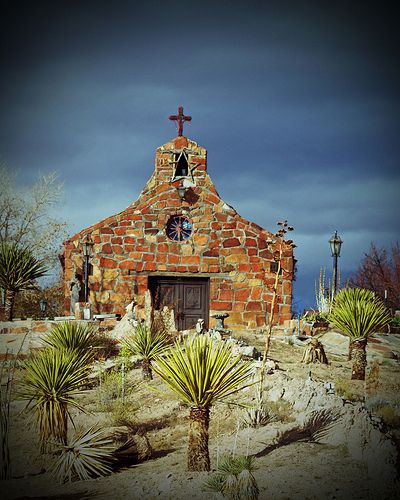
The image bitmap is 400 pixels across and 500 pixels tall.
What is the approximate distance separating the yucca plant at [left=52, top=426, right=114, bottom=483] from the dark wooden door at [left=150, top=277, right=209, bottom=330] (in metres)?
9.04

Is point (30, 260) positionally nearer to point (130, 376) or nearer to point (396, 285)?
point (130, 376)

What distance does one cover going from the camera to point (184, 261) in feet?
50.9

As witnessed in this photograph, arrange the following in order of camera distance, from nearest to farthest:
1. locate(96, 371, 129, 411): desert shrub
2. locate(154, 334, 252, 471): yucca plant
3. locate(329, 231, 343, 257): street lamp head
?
locate(154, 334, 252, 471): yucca plant
locate(96, 371, 129, 411): desert shrub
locate(329, 231, 343, 257): street lamp head

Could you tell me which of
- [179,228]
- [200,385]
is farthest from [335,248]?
[200,385]

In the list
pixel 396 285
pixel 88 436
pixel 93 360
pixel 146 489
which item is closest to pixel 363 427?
pixel 146 489

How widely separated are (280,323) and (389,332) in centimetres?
316

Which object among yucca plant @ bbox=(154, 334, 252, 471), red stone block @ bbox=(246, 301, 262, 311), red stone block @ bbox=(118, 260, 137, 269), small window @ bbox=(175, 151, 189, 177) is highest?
small window @ bbox=(175, 151, 189, 177)

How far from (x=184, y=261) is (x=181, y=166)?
117 inches

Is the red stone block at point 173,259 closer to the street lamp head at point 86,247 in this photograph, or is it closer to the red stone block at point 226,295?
the red stone block at point 226,295

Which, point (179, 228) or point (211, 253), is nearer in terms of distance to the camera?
point (211, 253)

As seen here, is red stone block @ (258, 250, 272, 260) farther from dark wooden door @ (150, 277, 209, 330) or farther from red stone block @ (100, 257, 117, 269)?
red stone block @ (100, 257, 117, 269)

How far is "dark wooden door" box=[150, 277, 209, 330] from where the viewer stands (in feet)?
50.8

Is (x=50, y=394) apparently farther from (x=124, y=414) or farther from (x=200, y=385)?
(x=200, y=385)

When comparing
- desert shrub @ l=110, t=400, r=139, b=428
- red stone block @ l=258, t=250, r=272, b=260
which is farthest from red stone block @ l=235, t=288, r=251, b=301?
desert shrub @ l=110, t=400, r=139, b=428
